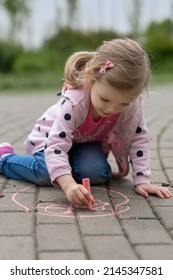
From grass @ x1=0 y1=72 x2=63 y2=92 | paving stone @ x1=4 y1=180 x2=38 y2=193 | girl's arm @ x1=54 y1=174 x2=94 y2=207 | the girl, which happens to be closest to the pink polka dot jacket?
the girl

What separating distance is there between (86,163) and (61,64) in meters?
16.2

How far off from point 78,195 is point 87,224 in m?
0.20

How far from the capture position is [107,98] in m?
2.76

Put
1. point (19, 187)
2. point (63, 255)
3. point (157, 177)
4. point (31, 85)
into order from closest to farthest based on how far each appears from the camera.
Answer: point (63, 255)
point (19, 187)
point (157, 177)
point (31, 85)

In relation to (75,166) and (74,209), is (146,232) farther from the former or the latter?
(75,166)

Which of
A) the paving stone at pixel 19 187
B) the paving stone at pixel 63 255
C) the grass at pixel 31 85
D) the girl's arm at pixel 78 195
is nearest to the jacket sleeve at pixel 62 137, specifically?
the girl's arm at pixel 78 195

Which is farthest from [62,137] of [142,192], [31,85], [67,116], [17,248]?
[31,85]

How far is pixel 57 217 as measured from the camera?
101 inches

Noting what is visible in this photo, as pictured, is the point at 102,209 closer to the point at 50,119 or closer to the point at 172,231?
the point at 172,231

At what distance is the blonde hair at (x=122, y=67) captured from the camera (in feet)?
8.87

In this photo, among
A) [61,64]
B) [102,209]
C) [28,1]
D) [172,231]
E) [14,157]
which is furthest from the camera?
[28,1]

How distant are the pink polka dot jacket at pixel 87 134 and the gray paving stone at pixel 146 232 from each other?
0.51 metres

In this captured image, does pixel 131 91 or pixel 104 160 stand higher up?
pixel 131 91

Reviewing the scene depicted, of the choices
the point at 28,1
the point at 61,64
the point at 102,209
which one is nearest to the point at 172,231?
the point at 102,209
